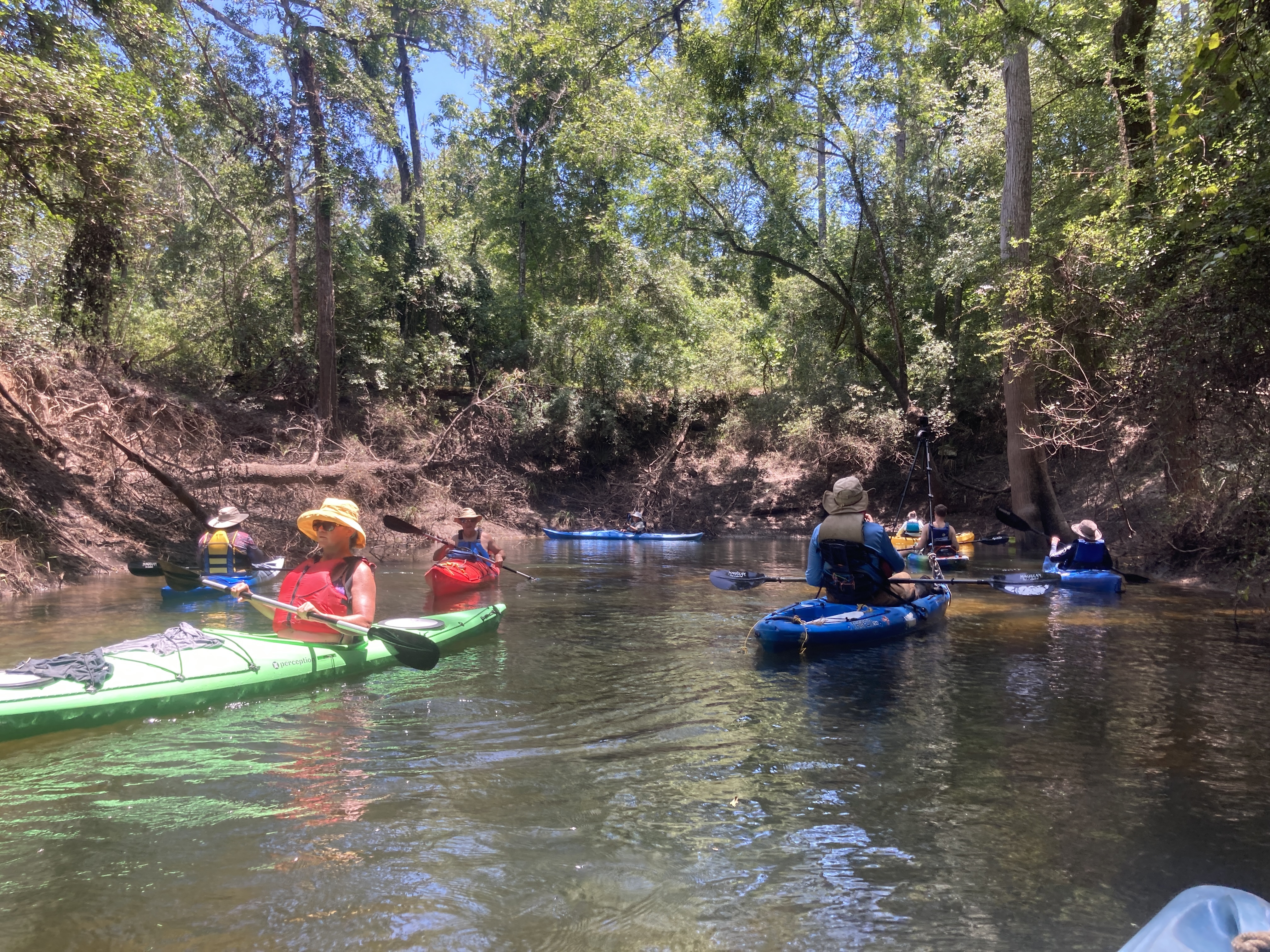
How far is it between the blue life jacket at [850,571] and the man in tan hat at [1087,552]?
420 centimetres

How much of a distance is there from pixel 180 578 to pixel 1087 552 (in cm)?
1053

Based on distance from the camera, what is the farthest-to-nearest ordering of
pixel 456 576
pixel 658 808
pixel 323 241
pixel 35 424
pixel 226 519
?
pixel 323 241 → pixel 35 424 → pixel 456 576 → pixel 226 519 → pixel 658 808

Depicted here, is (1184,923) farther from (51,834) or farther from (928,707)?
(51,834)

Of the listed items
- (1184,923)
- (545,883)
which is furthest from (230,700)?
(1184,923)

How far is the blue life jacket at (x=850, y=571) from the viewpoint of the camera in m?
6.92

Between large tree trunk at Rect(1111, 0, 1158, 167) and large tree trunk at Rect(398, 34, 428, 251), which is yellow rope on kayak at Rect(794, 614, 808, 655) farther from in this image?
large tree trunk at Rect(398, 34, 428, 251)

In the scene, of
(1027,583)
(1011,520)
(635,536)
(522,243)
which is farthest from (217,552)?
(522,243)

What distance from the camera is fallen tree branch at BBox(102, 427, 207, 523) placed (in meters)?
10.9

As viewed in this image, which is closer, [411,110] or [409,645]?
[409,645]

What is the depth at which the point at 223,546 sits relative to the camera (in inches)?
343

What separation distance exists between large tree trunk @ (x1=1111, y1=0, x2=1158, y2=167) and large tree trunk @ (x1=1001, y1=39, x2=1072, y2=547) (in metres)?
1.74

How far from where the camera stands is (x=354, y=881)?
9.47ft

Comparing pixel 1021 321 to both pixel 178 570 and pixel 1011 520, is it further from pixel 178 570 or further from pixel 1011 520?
pixel 178 570

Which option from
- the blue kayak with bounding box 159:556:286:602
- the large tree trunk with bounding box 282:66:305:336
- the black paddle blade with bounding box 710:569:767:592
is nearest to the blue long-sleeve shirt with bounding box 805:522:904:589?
the black paddle blade with bounding box 710:569:767:592
